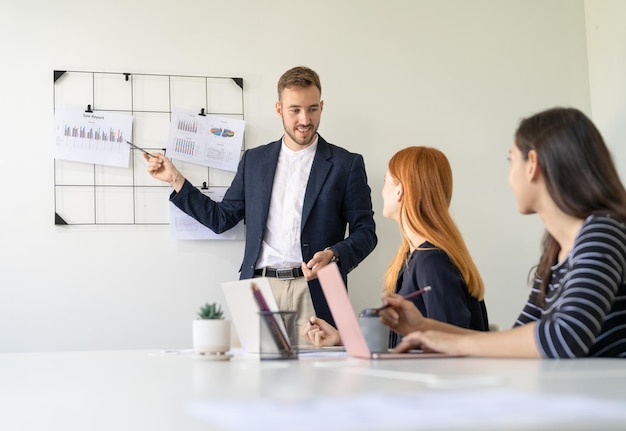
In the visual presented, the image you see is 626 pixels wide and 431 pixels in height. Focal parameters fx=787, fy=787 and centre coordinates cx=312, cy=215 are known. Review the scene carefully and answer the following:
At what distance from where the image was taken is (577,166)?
153 centimetres

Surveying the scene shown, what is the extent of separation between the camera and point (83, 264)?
3271 millimetres

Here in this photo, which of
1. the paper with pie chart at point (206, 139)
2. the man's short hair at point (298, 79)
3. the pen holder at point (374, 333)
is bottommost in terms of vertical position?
the pen holder at point (374, 333)

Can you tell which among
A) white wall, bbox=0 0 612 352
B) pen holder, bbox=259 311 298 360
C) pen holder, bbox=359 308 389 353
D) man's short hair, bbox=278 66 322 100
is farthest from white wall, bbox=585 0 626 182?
pen holder, bbox=259 311 298 360

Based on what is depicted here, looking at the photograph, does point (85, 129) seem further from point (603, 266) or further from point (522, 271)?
point (603, 266)

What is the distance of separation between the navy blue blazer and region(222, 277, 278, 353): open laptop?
1472 millimetres

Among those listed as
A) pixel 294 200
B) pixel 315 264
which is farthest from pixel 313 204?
pixel 315 264

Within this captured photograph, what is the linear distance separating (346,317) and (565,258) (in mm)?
489

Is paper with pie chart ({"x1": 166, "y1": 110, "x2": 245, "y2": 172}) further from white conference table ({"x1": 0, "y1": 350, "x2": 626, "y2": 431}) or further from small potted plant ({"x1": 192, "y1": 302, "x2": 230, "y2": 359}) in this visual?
white conference table ({"x1": 0, "y1": 350, "x2": 626, "y2": 431})

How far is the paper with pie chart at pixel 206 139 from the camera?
11.1ft

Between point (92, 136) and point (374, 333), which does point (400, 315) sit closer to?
point (374, 333)

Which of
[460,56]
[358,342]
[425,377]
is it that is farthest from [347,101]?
[425,377]

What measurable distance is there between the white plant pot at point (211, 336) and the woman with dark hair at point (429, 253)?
2.18 ft

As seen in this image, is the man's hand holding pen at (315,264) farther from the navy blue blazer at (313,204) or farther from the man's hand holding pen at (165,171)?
the man's hand holding pen at (165,171)

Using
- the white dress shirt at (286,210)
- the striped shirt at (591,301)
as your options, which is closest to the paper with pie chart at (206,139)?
the white dress shirt at (286,210)
